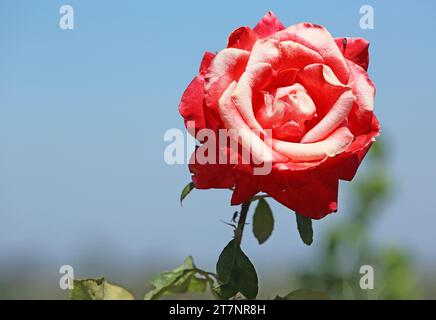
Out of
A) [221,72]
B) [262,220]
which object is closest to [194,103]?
[221,72]

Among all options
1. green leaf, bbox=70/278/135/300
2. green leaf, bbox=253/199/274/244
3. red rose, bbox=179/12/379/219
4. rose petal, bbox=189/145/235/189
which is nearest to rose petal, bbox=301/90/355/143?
red rose, bbox=179/12/379/219

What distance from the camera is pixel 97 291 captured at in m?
0.92

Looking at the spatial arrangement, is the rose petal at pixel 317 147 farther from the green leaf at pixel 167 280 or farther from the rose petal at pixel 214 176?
the green leaf at pixel 167 280

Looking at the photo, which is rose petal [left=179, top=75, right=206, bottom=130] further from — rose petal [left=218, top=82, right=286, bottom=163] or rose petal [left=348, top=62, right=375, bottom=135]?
rose petal [left=348, top=62, right=375, bottom=135]

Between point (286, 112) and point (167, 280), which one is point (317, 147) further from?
point (167, 280)

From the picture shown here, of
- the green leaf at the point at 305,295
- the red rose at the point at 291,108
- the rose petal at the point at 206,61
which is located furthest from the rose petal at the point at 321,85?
the green leaf at the point at 305,295

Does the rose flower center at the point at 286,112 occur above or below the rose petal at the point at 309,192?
above

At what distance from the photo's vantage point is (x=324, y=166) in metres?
0.78

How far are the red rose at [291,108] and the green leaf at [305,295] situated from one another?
0.18m

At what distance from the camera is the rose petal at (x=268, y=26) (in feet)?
2.81
